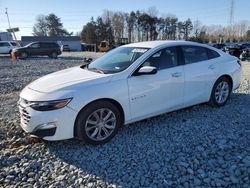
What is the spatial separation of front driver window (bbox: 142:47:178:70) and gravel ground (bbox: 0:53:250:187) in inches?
43.7

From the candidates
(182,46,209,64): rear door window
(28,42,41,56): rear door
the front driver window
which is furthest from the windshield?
(28,42,41,56): rear door

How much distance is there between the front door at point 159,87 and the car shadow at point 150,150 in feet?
1.23

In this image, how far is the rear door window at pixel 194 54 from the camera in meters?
4.95

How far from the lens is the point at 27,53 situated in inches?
964

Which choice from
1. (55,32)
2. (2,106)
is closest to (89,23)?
(55,32)

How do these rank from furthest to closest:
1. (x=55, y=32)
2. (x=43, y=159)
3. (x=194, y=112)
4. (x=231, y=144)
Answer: (x=55, y=32)
(x=194, y=112)
(x=231, y=144)
(x=43, y=159)

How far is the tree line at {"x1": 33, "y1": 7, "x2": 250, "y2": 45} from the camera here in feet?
230

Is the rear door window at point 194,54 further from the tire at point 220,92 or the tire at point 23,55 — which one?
the tire at point 23,55

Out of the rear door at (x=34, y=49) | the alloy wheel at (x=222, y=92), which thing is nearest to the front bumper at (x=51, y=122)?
the alloy wheel at (x=222, y=92)

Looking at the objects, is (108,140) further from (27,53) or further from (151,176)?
(27,53)

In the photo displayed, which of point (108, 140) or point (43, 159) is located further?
point (108, 140)

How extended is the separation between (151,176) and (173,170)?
0.32 m

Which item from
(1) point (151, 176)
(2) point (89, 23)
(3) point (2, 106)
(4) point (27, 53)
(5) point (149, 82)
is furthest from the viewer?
(2) point (89, 23)

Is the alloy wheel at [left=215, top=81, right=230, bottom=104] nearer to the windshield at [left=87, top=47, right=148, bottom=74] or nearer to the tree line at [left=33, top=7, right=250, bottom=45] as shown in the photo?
the windshield at [left=87, top=47, right=148, bottom=74]
